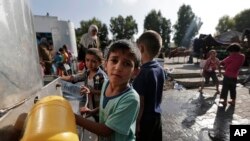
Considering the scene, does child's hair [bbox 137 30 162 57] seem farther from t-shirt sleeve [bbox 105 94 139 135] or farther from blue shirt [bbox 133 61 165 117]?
t-shirt sleeve [bbox 105 94 139 135]

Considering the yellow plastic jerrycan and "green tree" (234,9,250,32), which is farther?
"green tree" (234,9,250,32)

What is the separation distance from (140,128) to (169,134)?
8.94 ft

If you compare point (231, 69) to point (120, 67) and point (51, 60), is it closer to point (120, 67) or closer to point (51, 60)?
point (51, 60)

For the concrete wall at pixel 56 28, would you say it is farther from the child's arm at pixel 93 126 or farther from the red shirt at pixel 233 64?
the child's arm at pixel 93 126

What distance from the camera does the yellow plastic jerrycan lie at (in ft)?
3.05

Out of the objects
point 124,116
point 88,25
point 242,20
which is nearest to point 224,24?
point 242,20

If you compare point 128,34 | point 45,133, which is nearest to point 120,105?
point 45,133

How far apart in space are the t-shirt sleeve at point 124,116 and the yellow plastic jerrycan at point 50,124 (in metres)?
0.32

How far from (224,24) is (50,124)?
10146 cm

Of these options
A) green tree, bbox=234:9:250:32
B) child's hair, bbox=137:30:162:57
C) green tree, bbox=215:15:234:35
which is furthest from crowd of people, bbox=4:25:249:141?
green tree, bbox=215:15:234:35

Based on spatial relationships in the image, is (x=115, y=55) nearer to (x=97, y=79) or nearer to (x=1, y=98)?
(x=1, y=98)

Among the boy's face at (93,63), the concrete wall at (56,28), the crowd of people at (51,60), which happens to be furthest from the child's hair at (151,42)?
the concrete wall at (56,28)

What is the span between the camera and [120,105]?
147cm

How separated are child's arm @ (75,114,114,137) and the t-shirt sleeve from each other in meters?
0.03
